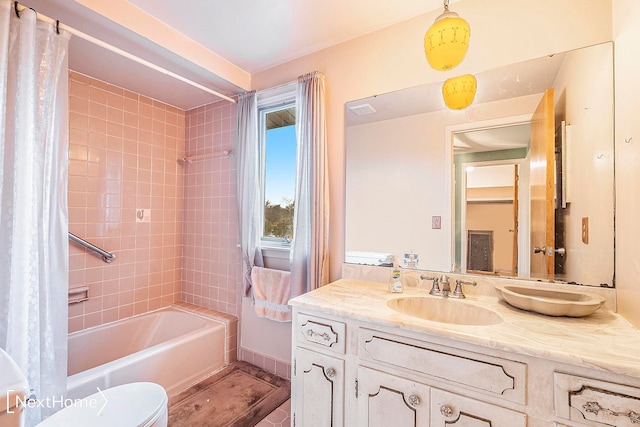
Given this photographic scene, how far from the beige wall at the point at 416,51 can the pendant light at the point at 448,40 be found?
476 mm

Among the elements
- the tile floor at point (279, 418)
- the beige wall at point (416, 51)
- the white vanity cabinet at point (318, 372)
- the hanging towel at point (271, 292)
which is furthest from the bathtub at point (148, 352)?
the beige wall at point (416, 51)

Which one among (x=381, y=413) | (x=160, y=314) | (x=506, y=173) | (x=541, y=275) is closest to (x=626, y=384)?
(x=541, y=275)

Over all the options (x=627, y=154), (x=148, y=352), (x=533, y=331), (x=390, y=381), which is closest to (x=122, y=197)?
(x=148, y=352)

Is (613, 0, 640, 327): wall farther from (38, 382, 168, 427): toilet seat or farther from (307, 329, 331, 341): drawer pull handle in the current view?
(38, 382, 168, 427): toilet seat

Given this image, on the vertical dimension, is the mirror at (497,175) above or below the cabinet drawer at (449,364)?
above

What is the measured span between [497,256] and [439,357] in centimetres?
70

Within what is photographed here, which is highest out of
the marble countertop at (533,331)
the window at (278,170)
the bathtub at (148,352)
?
the window at (278,170)

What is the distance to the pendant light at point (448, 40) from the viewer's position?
3.21 ft

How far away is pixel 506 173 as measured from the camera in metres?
1.37

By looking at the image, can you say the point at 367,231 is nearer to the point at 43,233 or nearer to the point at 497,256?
the point at 497,256

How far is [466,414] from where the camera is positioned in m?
0.88

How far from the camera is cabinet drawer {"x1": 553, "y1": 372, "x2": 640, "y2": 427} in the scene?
707mm

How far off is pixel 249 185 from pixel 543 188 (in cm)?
178

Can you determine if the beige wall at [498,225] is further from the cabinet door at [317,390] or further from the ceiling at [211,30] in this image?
the ceiling at [211,30]
